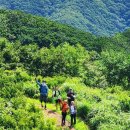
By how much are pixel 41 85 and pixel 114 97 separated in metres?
8.24

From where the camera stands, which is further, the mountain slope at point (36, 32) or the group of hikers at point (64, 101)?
the mountain slope at point (36, 32)

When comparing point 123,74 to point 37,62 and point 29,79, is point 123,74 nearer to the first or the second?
point 37,62

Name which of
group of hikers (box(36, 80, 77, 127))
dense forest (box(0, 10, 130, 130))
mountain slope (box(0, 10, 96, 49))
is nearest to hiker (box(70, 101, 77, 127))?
group of hikers (box(36, 80, 77, 127))

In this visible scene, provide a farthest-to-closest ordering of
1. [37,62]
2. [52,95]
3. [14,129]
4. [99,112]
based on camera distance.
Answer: [37,62] → [52,95] → [99,112] → [14,129]

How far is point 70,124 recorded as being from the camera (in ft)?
88.0

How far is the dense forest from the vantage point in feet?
70.1

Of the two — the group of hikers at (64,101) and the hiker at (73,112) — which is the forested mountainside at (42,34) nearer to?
the group of hikers at (64,101)

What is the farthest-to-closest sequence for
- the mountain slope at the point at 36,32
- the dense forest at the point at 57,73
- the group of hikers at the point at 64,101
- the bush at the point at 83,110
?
the mountain slope at the point at 36,32 → the bush at the point at 83,110 → the group of hikers at the point at 64,101 → the dense forest at the point at 57,73

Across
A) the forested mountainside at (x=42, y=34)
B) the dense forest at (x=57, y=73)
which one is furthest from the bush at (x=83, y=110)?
the forested mountainside at (x=42, y=34)

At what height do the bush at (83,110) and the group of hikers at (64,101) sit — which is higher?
the group of hikers at (64,101)

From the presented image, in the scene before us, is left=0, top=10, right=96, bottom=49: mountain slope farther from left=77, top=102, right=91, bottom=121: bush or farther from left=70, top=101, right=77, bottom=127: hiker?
left=70, top=101, right=77, bottom=127: hiker

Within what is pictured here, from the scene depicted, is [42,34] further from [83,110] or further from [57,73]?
[83,110]

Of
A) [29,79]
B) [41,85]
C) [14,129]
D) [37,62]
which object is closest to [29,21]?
[37,62]

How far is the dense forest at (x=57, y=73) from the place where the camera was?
21.4 meters
